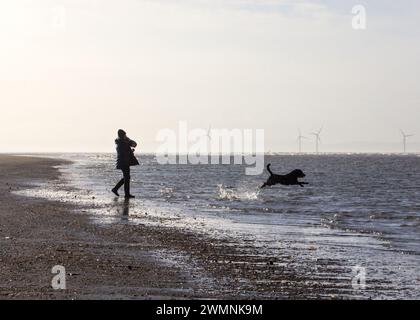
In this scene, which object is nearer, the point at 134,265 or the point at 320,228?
the point at 134,265

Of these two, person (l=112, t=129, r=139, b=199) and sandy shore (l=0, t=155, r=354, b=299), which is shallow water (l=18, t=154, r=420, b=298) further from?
person (l=112, t=129, r=139, b=199)

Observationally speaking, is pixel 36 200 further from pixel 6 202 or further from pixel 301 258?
pixel 301 258

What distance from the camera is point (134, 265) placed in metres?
9.55

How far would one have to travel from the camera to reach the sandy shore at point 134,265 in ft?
25.4

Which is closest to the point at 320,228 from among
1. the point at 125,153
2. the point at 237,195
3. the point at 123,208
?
the point at 123,208

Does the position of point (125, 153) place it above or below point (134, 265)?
above

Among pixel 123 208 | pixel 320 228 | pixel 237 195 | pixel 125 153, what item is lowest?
pixel 237 195

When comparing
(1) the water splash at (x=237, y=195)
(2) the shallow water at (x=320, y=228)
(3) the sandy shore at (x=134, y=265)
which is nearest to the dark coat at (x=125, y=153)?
(2) the shallow water at (x=320, y=228)

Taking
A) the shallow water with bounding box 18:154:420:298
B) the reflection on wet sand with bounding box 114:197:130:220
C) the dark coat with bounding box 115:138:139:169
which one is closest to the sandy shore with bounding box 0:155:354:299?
the shallow water with bounding box 18:154:420:298

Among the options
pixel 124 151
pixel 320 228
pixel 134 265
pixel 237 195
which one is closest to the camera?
pixel 134 265

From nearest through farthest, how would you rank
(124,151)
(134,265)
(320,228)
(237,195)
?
(134,265), (320,228), (124,151), (237,195)

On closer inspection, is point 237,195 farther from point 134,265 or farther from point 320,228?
point 134,265

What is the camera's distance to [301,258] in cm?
1089
